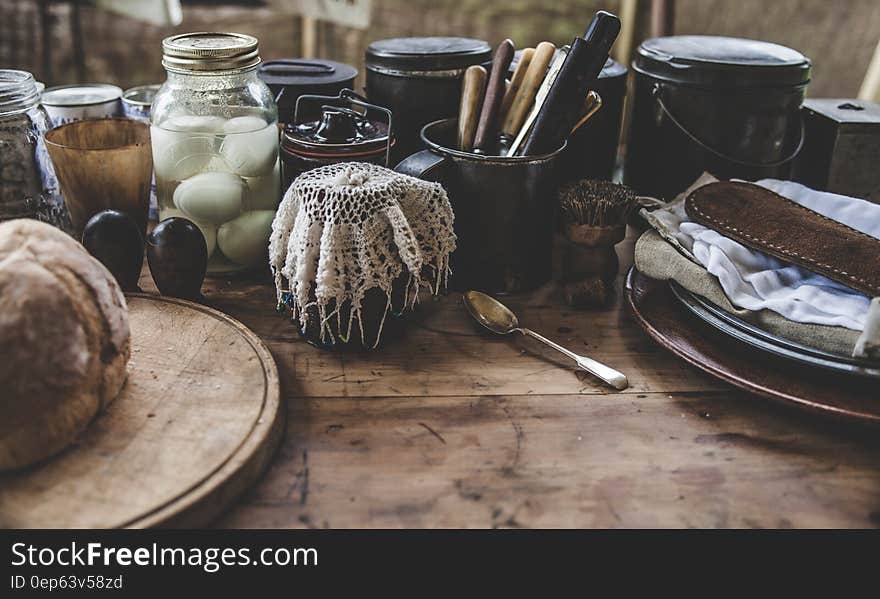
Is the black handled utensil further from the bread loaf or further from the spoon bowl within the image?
the bread loaf

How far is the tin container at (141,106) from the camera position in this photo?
107cm

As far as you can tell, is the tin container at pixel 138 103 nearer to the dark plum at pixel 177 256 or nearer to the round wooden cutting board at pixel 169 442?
the dark plum at pixel 177 256

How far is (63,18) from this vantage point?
177cm

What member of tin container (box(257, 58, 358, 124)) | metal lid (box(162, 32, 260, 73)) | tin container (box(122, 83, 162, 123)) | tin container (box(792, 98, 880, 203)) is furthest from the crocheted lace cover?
tin container (box(792, 98, 880, 203))

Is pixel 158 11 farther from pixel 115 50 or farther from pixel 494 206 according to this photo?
pixel 494 206

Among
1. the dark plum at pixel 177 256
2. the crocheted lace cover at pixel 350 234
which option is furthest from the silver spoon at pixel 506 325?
the dark plum at pixel 177 256

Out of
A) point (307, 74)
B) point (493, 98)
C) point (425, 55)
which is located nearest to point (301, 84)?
point (307, 74)

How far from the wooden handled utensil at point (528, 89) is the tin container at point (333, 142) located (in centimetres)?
16

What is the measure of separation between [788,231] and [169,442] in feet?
2.22

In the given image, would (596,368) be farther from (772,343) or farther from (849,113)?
(849,113)

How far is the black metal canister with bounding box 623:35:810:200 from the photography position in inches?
40.7

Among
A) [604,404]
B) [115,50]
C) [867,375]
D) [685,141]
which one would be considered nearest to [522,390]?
[604,404]
